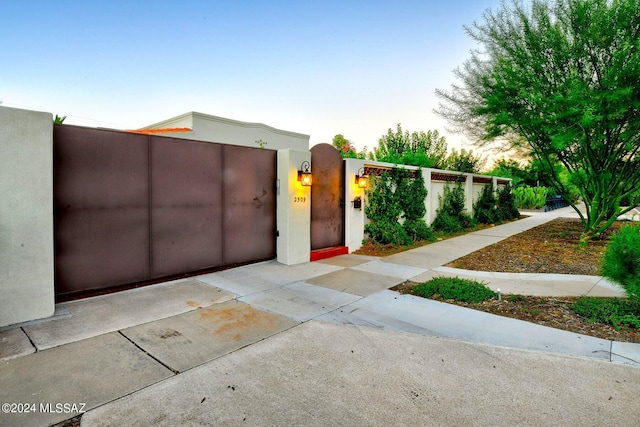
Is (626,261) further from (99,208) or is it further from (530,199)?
(530,199)

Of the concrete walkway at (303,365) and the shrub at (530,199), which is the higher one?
the shrub at (530,199)

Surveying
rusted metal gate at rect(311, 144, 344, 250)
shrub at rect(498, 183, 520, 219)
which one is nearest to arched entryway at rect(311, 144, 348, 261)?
rusted metal gate at rect(311, 144, 344, 250)

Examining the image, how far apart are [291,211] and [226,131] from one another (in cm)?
731

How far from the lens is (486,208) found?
14234 mm

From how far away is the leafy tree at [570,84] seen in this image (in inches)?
282

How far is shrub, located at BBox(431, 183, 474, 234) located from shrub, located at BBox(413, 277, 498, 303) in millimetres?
6215

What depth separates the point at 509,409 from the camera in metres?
2.18

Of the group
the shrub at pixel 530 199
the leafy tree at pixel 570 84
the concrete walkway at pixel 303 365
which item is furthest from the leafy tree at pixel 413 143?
the concrete walkway at pixel 303 365

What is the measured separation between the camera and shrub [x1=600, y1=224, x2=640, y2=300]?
3.34 m

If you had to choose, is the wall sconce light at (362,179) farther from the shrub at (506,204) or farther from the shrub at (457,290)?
the shrub at (506,204)

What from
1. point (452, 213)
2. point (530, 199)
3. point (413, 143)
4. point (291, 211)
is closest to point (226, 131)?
point (291, 211)

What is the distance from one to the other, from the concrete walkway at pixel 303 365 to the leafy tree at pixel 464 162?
1189 centimetres

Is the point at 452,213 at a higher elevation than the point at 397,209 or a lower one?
lower

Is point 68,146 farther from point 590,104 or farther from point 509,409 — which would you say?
point 590,104
